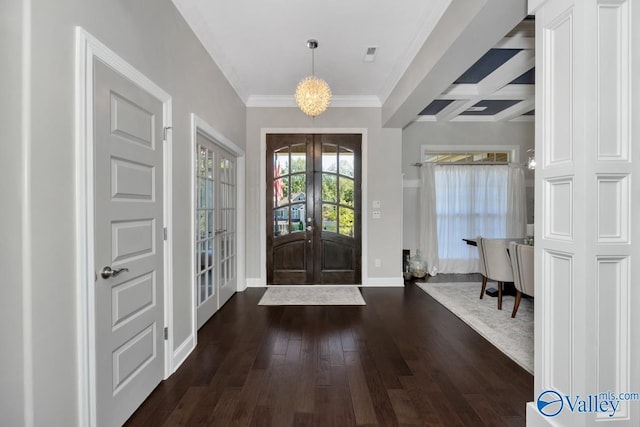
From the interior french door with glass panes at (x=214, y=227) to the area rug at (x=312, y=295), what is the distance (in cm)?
61

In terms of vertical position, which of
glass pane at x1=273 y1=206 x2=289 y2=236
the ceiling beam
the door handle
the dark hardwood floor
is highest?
the ceiling beam

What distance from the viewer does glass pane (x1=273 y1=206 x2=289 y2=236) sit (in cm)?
505

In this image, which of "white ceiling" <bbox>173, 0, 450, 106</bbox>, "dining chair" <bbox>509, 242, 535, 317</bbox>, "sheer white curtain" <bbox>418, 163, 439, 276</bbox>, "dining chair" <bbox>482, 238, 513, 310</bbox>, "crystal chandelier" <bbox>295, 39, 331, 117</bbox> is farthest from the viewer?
"sheer white curtain" <bbox>418, 163, 439, 276</bbox>

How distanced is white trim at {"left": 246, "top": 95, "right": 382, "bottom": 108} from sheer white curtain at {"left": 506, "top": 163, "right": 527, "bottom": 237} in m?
2.96

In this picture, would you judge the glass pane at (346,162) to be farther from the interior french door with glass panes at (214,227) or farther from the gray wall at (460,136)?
the interior french door with glass panes at (214,227)

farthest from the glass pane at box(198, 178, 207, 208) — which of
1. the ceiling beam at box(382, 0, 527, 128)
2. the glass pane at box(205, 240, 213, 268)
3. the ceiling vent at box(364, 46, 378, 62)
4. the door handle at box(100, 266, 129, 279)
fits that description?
the ceiling beam at box(382, 0, 527, 128)

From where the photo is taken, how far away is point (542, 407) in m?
1.68

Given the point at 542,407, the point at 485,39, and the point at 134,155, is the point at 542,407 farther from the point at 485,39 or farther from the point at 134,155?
the point at 134,155

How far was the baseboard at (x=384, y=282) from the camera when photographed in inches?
198

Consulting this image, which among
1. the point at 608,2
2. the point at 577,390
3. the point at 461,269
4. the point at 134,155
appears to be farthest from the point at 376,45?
the point at 461,269

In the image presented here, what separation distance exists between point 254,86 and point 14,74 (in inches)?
140

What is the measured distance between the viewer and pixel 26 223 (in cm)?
121

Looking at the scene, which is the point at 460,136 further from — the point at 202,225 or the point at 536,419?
the point at 536,419

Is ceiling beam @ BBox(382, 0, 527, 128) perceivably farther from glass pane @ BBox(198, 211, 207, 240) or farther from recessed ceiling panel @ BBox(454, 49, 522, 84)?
glass pane @ BBox(198, 211, 207, 240)
